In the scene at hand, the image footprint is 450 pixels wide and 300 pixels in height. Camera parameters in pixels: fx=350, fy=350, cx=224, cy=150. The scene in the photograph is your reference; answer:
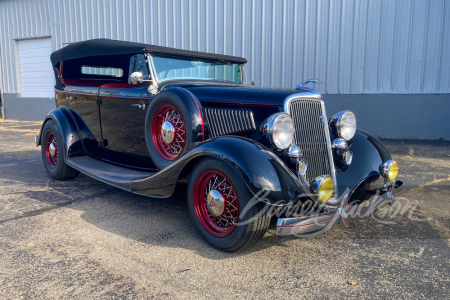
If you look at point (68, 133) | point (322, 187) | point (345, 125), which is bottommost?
point (322, 187)

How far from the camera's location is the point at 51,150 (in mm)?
4750

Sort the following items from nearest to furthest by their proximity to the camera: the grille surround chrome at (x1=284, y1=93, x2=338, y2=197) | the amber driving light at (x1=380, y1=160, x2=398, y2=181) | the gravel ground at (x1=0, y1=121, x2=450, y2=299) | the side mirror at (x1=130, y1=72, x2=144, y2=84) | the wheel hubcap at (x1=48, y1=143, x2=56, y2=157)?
1. the gravel ground at (x1=0, y1=121, x2=450, y2=299)
2. the grille surround chrome at (x1=284, y1=93, x2=338, y2=197)
3. the amber driving light at (x1=380, y1=160, x2=398, y2=181)
4. the side mirror at (x1=130, y1=72, x2=144, y2=84)
5. the wheel hubcap at (x1=48, y1=143, x2=56, y2=157)

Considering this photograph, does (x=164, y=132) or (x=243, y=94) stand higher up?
(x=243, y=94)

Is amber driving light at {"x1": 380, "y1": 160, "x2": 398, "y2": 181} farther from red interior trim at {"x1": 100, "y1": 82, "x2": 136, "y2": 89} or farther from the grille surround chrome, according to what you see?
red interior trim at {"x1": 100, "y1": 82, "x2": 136, "y2": 89}

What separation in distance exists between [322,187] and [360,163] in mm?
862

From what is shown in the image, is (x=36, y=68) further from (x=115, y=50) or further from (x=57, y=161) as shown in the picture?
(x=115, y=50)

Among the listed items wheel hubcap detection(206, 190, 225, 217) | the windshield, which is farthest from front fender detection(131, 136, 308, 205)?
the windshield

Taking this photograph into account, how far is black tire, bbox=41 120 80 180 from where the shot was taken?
4.53 meters

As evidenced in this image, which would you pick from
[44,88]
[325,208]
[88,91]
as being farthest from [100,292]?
[44,88]

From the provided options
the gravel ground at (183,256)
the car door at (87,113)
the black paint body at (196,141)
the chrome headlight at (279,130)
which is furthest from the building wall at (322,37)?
the chrome headlight at (279,130)

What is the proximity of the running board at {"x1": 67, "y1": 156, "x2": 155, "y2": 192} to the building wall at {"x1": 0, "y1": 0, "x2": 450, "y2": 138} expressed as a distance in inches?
237

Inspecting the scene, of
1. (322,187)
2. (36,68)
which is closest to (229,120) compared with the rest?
(322,187)

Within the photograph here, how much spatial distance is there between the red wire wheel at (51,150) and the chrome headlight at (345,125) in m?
3.62

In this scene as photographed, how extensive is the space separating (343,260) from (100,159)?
3.14 metres
